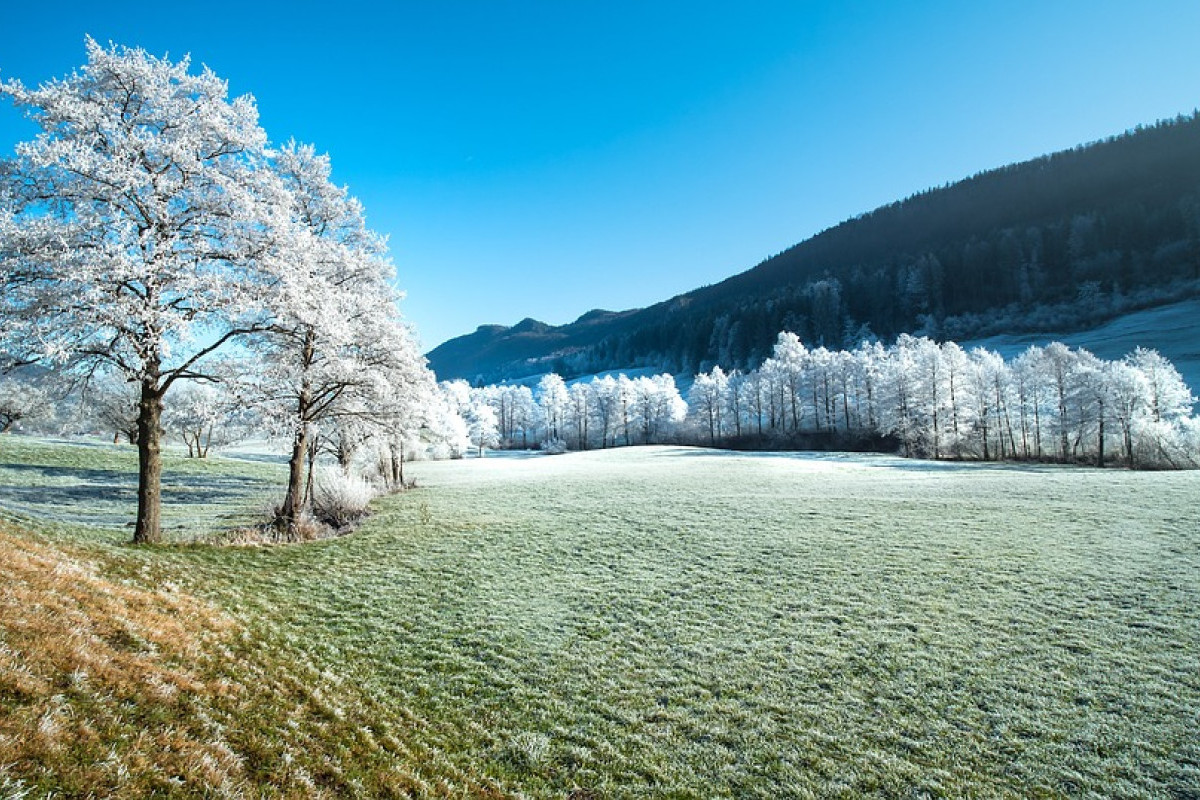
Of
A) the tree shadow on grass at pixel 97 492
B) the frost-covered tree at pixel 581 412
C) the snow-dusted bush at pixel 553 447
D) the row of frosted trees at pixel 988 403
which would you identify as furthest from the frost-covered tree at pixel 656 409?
the tree shadow on grass at pixel 97 492

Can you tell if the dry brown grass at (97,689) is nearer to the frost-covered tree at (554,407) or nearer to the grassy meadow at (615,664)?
the grassy meadow at (615,664)

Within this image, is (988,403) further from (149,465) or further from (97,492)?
(97,492)

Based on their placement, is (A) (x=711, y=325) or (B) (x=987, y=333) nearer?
(B) (x=987, y=333)

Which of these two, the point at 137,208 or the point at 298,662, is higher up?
the point at 137,208

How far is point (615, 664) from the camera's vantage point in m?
9.13

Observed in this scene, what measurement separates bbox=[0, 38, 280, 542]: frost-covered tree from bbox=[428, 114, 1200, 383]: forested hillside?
142619 mm

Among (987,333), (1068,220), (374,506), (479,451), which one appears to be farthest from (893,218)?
(374,506)

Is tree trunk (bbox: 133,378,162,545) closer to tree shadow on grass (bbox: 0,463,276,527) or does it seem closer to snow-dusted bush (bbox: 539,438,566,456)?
tree shadow on grass (bbox: 0,463,276,527)

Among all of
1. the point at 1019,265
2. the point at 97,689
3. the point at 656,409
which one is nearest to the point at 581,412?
the point at 656,409

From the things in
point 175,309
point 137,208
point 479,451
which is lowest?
point 479,451

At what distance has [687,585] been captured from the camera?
43.3ft

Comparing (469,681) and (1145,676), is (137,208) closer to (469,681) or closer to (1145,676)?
(469,681)

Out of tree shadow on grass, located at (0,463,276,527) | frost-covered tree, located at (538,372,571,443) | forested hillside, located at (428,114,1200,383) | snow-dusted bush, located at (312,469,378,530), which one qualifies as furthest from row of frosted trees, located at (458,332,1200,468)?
tree shadow on grass, located at (0,463,276,527)

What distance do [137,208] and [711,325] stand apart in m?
164
